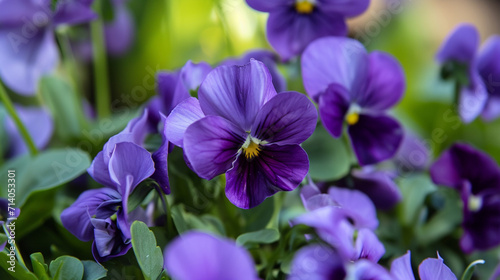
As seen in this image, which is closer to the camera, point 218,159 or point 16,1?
point 218,159

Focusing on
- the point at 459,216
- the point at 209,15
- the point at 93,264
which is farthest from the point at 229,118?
the point at 209,15

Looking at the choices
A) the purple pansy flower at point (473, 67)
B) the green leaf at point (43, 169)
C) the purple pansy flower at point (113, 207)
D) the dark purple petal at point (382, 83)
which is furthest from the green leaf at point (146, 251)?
the purple pansy flower at point (473, 67)

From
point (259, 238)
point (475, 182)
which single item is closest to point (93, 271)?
point (259, 238)

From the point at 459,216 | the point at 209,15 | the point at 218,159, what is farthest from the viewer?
the point at 209,15

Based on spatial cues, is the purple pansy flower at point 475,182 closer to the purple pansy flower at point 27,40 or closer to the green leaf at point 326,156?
the green leaf at point 326,156

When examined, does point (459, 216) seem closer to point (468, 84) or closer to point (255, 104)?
point (468, 84)

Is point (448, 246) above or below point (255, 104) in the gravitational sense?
below
